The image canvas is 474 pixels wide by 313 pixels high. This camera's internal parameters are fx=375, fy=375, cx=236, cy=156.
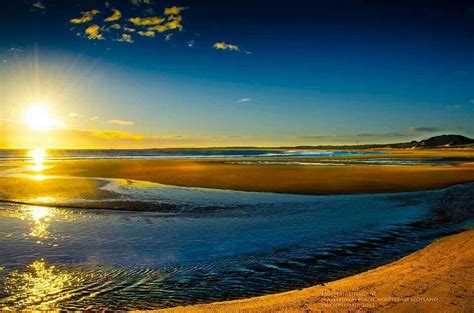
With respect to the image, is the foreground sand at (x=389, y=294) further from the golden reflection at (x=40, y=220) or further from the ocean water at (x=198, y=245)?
→ the golden reflection at (x=40, y=220)

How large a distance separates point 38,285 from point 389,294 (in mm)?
7644

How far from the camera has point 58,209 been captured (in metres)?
19.0

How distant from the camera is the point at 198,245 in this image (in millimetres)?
12164

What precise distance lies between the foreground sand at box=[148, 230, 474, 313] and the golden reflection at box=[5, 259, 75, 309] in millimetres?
3026

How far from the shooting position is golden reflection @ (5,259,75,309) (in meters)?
7.81

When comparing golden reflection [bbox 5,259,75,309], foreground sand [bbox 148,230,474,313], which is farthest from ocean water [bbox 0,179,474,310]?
foreground sand [bbox 148,230,474,313]

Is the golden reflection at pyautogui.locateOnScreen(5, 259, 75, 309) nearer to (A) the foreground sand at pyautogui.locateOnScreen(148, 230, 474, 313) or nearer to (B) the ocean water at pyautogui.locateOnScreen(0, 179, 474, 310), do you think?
(B) the ocean water at pyautogui.locateOnScreen(0, 179, 474, 310)

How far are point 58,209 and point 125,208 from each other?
11.0 ft

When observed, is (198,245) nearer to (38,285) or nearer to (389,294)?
(38,285)

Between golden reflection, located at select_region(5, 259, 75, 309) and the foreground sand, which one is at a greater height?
the foreground sand

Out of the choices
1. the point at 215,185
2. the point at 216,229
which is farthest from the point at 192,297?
the point at 215,185

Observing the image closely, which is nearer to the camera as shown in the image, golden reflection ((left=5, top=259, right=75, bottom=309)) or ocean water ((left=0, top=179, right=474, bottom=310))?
golden reflection ((left=5, top=259, right=75, bottom=309))

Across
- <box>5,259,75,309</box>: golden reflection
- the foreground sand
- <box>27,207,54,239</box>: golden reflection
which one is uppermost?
the foreground sand

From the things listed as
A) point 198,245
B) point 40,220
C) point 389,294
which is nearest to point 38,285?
point 198,245
